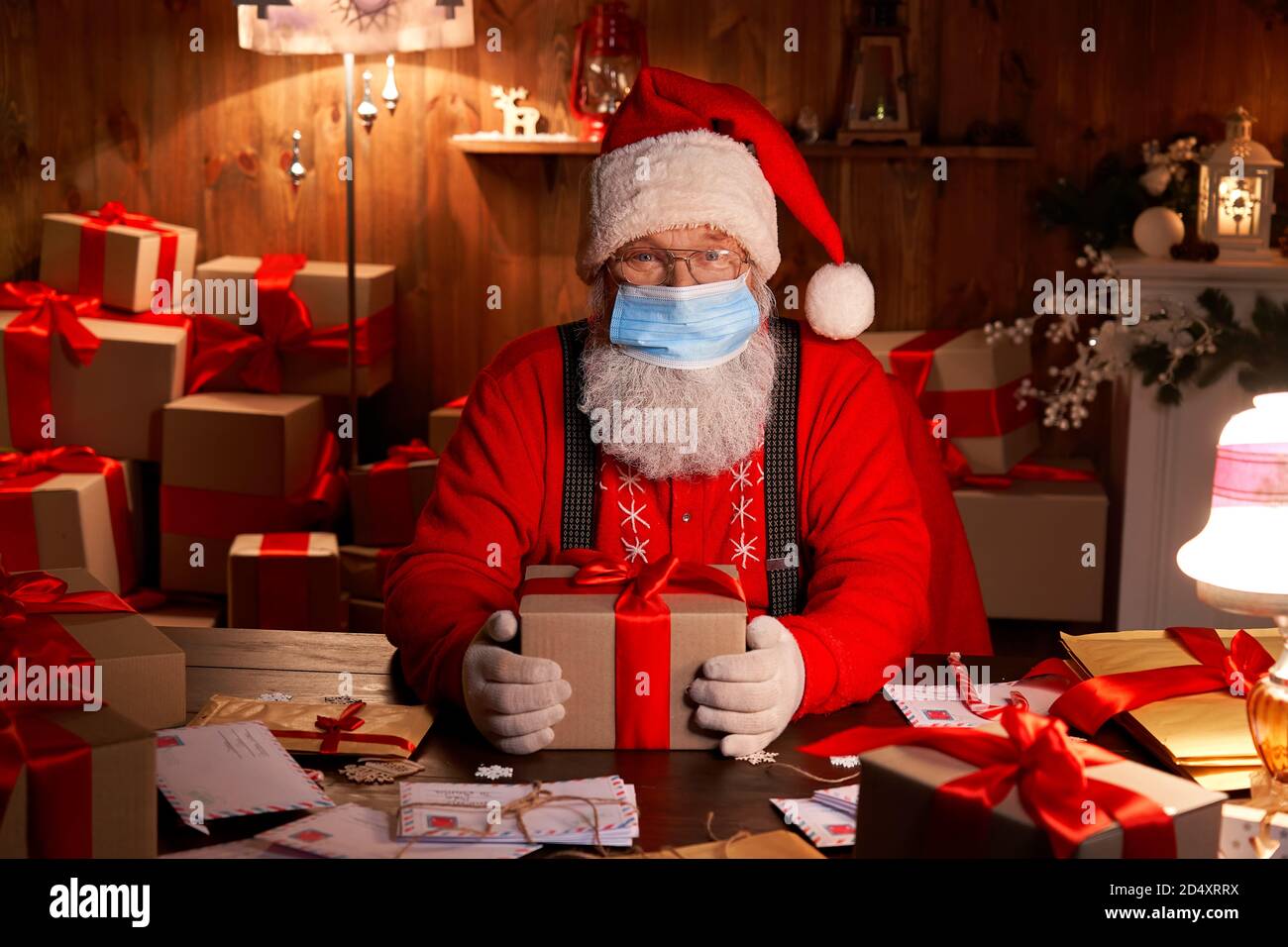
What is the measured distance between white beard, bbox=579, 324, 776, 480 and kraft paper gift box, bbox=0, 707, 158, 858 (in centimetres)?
87

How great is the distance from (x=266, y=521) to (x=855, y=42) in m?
1.90

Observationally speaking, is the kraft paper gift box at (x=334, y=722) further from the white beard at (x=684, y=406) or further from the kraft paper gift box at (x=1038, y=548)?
the kraft paper gift box at (x=1038, y=548)

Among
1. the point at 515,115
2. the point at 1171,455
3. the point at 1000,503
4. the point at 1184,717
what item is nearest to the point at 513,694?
the point at 1184,717

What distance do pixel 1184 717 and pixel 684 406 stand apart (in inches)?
30.0

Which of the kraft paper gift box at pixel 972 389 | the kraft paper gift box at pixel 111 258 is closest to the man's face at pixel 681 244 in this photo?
the kraft paper gift box at pixel 972 389

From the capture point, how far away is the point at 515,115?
12.8 feet

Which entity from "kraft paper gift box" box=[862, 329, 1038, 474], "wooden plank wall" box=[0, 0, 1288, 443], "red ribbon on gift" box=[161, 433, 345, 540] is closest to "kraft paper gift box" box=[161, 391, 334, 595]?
"red ribbon on gift" box=[161, 433, 345, 540]

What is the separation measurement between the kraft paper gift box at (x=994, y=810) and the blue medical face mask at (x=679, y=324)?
2.95 feet

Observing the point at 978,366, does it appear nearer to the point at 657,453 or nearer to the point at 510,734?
the point at 657,453

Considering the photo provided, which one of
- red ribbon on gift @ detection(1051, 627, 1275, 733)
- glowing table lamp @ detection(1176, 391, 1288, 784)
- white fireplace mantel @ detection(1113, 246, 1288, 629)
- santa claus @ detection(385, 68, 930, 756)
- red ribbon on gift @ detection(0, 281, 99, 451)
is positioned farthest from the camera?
red ribbon on gift @ detection(0, 281, 99, 451)

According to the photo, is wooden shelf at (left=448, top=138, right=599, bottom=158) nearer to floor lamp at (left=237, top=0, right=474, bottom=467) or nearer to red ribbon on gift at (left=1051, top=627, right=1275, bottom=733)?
floor lamp at (left=237, top=0, right=474, bottom=467)

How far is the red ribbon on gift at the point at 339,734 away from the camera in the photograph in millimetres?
1599

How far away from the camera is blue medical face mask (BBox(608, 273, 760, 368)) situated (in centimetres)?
202
